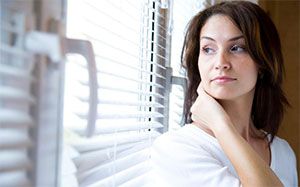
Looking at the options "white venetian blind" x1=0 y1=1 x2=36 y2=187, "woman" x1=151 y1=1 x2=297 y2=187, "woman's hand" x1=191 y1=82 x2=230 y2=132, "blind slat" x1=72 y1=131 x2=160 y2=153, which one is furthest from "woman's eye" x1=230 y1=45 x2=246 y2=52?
"white venetian blind" x1=0 y1=1 x2=36 y2=187

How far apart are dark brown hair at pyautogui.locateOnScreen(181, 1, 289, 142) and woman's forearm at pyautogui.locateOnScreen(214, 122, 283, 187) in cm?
26

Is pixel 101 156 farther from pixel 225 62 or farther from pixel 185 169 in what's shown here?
pixel 225 62

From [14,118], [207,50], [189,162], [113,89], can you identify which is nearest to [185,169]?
[189,162]

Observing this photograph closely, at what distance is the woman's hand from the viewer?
3.07 feet

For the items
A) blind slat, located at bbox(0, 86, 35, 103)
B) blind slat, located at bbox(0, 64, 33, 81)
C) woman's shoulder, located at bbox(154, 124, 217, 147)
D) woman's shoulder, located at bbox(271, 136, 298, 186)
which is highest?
blind slat, located at bbox(0, 64, 33, 81)

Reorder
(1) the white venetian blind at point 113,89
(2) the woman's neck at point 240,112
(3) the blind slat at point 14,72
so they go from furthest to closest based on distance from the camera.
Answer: (2) the woman's neck at point 240,112, (1) the white venetian blind at point 113,89, (3) the blind slat at point 14,72

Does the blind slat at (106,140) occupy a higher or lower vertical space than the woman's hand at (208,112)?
lower

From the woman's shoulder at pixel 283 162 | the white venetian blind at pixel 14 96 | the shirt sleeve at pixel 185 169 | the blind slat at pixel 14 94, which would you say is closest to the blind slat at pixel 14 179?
the white venetian blind at pixel 14 96

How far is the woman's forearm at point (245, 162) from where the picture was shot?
808 millimetres

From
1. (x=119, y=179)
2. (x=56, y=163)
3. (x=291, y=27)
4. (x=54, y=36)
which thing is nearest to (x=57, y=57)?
(x=54, y=36)

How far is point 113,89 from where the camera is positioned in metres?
0.78

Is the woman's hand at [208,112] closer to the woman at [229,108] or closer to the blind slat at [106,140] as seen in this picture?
the woman at [229,108]

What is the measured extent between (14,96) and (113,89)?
0.32m

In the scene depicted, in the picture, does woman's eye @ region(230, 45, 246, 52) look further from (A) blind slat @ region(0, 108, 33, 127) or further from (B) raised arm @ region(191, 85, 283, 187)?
(A) blind slat @ region(0, 108, 33, 127)
